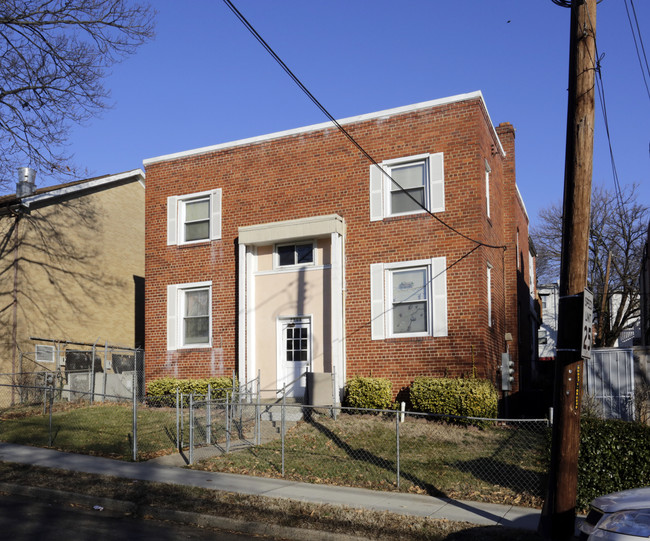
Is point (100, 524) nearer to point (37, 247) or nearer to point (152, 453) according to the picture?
point (152, 453)

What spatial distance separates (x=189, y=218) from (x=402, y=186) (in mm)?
7155

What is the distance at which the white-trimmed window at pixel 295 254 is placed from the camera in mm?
19250

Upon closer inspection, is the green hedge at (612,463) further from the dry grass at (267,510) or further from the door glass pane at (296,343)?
the door glass pane at (296,343)

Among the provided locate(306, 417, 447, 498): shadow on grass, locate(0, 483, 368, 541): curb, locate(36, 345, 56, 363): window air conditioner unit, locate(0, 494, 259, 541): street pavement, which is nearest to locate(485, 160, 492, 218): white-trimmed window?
locate(306, 417, 447, 498): shadow on grass

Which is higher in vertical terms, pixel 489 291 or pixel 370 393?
pixel 489 291

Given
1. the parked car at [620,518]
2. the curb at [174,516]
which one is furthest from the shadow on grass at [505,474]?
the parked car at [620,518]

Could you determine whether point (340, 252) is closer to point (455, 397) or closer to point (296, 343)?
point (296, 343)

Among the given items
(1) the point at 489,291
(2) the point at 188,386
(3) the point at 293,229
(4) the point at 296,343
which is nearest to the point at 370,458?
(4) the point at 296,343

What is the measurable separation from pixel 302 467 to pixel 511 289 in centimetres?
1114

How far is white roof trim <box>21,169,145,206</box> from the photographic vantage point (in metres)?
22.4

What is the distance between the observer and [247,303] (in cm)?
1958

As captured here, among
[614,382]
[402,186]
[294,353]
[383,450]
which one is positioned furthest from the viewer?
[294,353]

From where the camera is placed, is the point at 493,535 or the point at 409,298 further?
the point at 409,298

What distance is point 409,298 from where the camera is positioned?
1778cm
